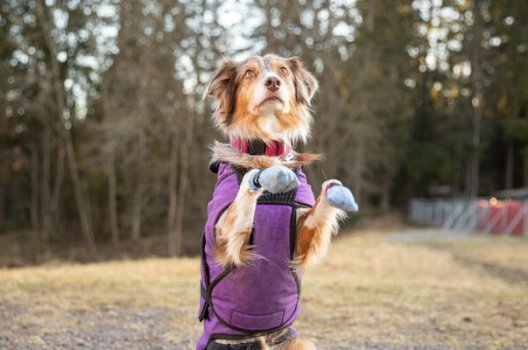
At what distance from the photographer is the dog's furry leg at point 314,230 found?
126 inches

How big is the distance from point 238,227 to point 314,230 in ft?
1.45

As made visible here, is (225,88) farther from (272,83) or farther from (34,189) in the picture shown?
(34,189)

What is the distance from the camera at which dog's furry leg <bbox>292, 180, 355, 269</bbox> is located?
319 centimetres

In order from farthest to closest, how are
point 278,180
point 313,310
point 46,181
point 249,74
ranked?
point 46,181 → point 313,310 → point 249,74 → point 278,180

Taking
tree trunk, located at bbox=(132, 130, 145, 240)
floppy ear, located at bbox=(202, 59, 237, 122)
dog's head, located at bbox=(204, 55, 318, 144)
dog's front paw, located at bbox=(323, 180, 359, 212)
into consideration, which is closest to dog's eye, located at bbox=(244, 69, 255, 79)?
dog's head, located at bbox=(204, 55, 318, 144)

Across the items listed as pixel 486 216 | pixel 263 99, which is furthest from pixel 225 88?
Result: pixel 486 216

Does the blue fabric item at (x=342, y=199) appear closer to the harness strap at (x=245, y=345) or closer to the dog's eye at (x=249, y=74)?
the harness strap at (x=245, y=345)

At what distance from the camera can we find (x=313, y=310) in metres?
7.60

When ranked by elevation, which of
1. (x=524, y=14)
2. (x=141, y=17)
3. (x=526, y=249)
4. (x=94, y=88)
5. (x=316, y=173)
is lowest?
(x=526, y=249)

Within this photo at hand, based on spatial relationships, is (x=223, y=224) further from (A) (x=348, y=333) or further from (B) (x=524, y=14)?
(B) (x=524, y=14)

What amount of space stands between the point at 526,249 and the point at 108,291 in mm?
13798

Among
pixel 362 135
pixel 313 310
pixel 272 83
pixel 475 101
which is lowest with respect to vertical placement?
pixel 313 310

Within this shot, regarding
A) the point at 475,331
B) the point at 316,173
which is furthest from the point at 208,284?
the point at 316,173

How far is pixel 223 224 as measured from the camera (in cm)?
326
